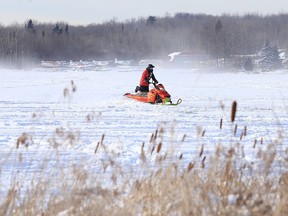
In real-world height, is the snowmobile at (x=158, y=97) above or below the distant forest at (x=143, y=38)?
below

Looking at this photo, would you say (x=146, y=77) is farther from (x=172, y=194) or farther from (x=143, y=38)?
(x=143, y=38)

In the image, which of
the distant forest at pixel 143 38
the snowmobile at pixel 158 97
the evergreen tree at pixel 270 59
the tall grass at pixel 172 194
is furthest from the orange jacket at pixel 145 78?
the distant forest at pixel 143 38

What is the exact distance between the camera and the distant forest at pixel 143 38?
338 feet

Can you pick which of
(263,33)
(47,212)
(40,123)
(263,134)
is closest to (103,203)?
(47,212)

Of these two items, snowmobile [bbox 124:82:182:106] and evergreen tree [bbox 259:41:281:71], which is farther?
evergreen tree [bbox 259:41:281:71]

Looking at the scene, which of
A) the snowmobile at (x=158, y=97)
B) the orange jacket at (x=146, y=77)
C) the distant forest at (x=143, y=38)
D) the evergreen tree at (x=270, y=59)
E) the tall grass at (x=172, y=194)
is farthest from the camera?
the distant forest at (x=143, y=38)

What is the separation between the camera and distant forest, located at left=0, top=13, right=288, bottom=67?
103125mm

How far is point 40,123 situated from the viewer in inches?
465

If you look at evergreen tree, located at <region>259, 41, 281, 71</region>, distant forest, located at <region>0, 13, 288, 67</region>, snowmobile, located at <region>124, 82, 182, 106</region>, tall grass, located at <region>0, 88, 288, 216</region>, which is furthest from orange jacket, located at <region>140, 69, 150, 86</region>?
distant forest, located at <region>0, 13, 288, 67</region>

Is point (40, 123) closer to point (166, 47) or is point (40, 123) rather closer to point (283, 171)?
point (283, 171)

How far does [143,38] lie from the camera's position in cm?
13212

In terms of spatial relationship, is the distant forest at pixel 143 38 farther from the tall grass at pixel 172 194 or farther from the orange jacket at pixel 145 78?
the tall grass at pixel 172 194

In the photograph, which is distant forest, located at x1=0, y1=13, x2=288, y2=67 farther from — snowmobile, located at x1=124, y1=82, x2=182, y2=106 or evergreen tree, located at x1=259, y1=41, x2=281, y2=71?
snowmobile, located at x1=124, y1=82, x2=182, y2=106

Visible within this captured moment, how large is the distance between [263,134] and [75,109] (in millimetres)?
7129
